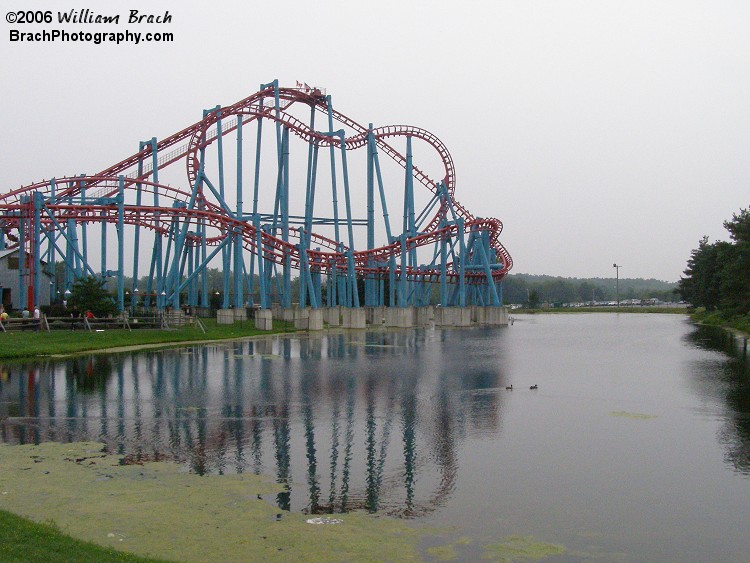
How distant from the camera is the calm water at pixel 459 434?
28.3ft

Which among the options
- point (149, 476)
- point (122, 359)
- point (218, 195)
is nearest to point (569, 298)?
point (218, 195)

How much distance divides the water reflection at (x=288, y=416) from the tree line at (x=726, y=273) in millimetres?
18558

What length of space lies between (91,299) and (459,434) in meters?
27.0

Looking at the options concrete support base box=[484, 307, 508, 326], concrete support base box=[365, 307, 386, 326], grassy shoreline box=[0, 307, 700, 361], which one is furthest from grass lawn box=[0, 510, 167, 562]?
concrete support base box=[484, 307, 508, 326]

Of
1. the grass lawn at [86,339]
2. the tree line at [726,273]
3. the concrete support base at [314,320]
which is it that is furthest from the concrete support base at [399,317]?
the tree line at [726,273]

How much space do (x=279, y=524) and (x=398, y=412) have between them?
7421 millimetres

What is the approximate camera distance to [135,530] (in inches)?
307

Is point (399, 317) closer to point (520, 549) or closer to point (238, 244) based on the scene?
point (238, 244)

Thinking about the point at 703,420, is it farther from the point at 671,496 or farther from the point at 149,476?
the point at 149,476

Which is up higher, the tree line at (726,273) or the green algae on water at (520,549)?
the tree line at (726,273)

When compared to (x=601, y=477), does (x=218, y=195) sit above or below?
above

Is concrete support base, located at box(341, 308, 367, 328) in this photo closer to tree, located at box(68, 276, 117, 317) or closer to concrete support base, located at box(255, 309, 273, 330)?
concrete support base, located at box(255, 309, 273, 330)

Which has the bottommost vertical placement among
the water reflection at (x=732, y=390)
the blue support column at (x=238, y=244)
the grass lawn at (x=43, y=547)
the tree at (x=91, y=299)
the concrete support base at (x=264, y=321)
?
the water reflection at (x=732, y=390)

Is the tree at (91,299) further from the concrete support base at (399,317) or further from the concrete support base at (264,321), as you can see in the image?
the concrete support base at (399,317)
